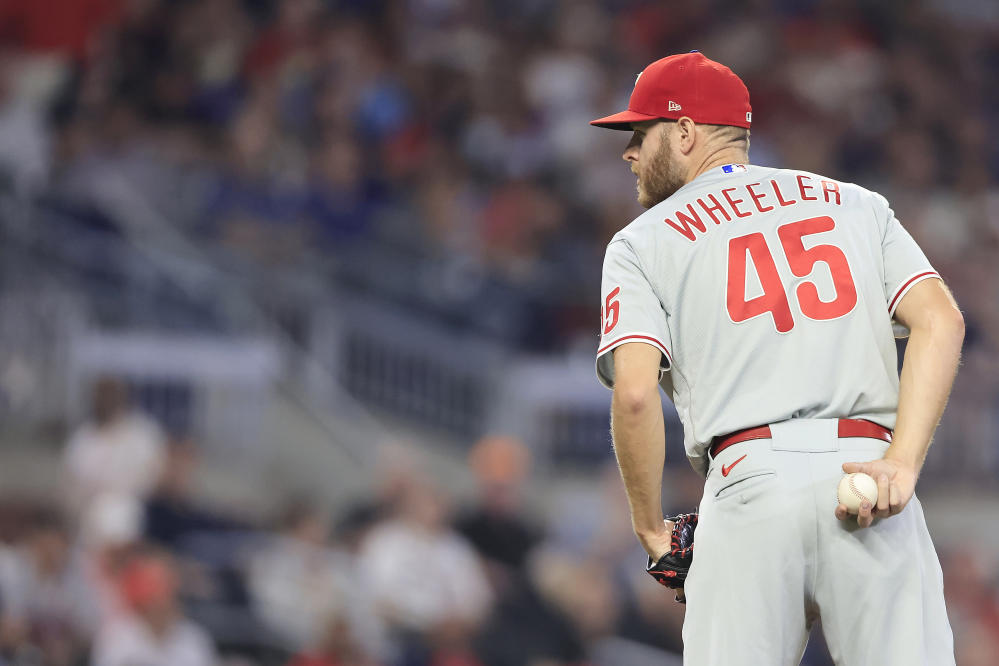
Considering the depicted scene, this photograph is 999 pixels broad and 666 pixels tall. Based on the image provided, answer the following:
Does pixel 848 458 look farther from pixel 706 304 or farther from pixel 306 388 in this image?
pixel 306 388

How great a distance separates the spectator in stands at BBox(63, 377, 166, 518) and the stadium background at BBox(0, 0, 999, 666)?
0.02m

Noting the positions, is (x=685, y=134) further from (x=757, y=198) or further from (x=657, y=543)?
(x=657, y=543)

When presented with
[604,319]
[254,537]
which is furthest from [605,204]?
[604,319]

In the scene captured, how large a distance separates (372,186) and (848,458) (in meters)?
6.64

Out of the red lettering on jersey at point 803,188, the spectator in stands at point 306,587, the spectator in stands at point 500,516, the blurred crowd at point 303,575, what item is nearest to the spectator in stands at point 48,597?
the blurred crowd at point 303,575

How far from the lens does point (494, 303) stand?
8219mm

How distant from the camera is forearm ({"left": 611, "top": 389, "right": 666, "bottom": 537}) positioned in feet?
7.50

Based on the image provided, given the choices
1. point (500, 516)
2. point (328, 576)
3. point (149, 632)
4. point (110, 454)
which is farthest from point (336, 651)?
point (110, 454)

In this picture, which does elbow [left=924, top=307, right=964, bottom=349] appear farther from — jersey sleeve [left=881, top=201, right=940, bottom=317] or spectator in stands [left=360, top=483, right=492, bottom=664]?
spectator in stands [left=360, top=483, right=492, bottom=664]

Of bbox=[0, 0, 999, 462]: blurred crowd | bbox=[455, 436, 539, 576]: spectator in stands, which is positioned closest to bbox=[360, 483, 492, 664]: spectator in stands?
bbox=[455, 436, 539, 576]: spectator in stands

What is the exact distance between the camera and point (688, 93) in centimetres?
247

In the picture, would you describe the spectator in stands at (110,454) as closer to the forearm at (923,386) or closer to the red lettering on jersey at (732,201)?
the red lettering on jersey at (732,201)

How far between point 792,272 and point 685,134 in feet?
1.21

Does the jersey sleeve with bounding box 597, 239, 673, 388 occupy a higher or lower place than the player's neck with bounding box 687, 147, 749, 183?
lower
